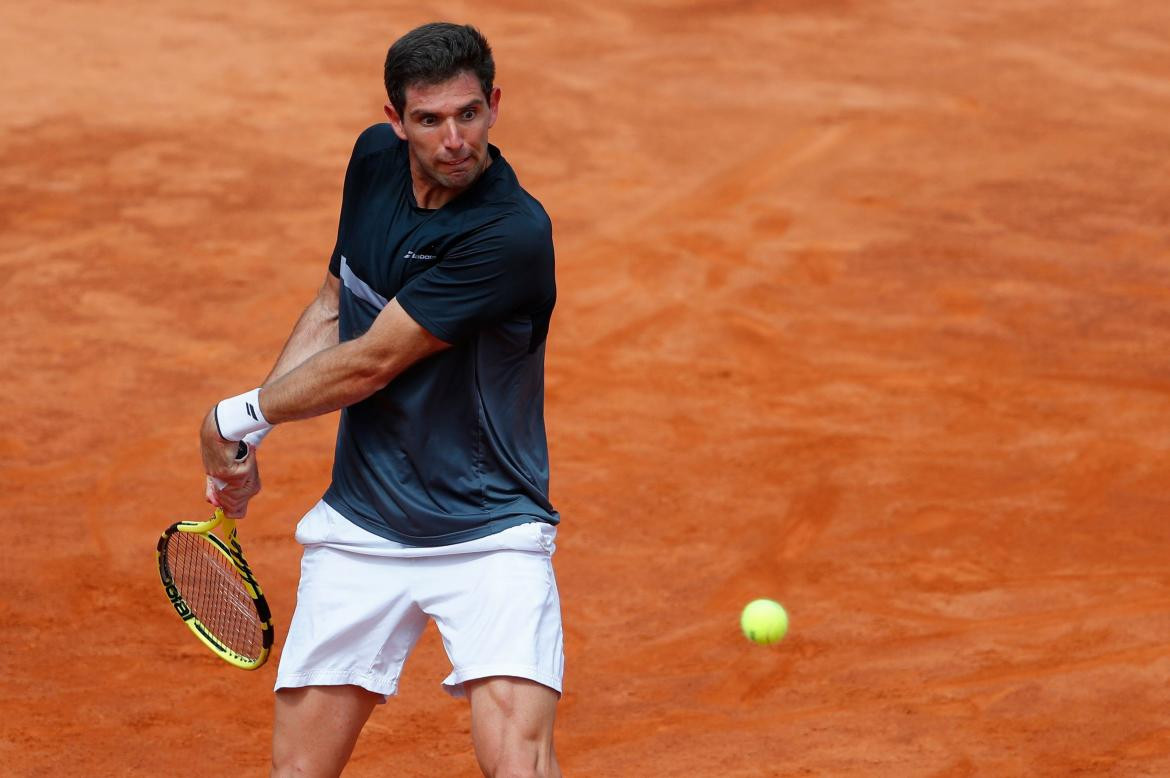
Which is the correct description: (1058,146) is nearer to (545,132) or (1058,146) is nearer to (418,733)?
(545,132)

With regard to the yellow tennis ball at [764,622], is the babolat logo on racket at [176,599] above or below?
above

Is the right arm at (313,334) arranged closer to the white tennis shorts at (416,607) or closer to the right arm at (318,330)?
the right arm at (318,330)

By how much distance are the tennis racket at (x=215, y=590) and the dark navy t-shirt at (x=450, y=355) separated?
53 cm

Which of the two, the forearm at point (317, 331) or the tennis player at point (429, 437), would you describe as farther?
the forearm at point (317, 331)

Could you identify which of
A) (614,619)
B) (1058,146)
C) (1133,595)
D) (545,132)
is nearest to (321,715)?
(614,619)

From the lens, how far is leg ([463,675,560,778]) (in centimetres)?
371

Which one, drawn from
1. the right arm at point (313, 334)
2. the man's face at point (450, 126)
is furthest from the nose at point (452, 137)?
the right arm at point (313, 334)

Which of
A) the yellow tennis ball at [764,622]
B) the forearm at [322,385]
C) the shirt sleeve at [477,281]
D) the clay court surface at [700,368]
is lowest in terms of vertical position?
the clay court surface at [700,368]

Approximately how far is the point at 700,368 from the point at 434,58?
5.09 metres

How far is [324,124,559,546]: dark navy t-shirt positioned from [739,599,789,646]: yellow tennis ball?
6.80 ft

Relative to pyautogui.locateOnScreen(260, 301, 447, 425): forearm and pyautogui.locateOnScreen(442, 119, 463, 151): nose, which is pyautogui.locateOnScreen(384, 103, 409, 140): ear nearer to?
pyautogui.locateOnScreen(442, 119, 463, 151): nose

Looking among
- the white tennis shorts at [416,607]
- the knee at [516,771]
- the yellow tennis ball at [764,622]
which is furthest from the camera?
the yellow tennis ball at [764,622]

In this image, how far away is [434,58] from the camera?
3.73 meters

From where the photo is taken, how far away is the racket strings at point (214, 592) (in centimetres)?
464
